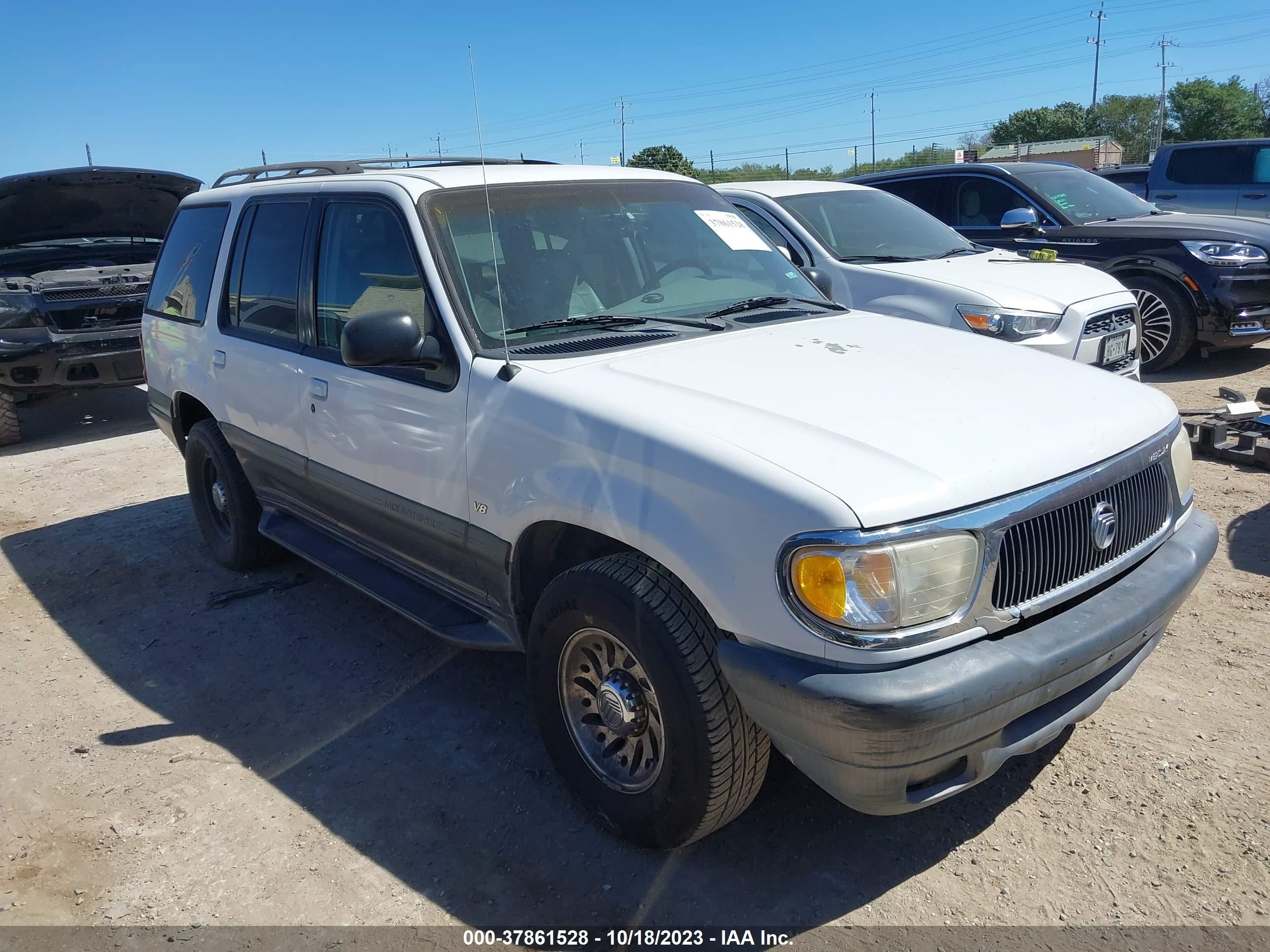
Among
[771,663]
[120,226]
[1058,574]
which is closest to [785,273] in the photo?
[1058,574]

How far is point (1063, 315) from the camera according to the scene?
6.07m

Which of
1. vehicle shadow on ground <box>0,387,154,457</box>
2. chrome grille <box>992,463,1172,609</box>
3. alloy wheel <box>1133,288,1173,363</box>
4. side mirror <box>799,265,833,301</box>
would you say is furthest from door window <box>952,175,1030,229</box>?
vehicle shadow on ground <box>0,387,154,457</box>

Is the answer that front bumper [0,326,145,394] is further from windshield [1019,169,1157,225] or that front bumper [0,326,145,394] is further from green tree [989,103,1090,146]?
green tree [989,103,1090,146]

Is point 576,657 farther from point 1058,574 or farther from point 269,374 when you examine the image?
point 269,374

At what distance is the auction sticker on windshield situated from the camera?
4020 millimetres

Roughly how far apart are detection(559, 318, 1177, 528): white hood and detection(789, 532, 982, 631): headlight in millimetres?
78

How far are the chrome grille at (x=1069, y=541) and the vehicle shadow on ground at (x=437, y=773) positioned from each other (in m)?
0.87

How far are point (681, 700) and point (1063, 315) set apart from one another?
472cm

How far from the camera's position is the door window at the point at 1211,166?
12.0m

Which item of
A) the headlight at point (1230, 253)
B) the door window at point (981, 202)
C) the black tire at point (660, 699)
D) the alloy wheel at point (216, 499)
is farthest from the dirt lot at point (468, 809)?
the door window at point (981, 202)

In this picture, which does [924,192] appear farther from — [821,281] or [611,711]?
[611,711]

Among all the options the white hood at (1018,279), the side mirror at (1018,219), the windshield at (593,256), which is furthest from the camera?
the side mirror at (1018,219)

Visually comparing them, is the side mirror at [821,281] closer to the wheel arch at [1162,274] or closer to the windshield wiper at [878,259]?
the windshield wiper at [878,259]

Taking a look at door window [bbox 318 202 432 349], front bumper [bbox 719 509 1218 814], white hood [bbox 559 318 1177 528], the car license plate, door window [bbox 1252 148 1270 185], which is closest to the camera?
front bumper [bbox 719 509 1218 814]
